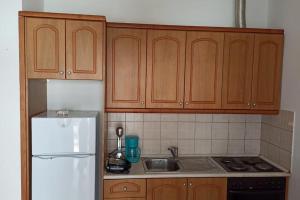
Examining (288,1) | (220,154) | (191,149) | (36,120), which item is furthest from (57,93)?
(288,1)

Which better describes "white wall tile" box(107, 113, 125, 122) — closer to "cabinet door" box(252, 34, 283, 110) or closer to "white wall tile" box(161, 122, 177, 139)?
"white wall tile" box(161, 122, 177, 139)

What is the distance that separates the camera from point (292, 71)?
2.42 m

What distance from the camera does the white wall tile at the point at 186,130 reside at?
2891mm

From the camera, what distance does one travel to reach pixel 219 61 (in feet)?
8.39

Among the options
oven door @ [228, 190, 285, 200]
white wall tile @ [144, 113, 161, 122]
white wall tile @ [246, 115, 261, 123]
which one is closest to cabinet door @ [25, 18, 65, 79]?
white wall tile @ [144, 113, 161, 122]

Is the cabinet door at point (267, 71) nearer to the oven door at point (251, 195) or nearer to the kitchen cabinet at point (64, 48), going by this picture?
the oven door at point (251, 195)

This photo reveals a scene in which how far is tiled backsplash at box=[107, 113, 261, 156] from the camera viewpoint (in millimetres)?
2830

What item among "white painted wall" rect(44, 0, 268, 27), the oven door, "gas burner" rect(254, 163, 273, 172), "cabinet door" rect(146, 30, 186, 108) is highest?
"white painted wall" rect(44, 0, 268, 27)

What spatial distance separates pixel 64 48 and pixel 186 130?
1492 millimetres

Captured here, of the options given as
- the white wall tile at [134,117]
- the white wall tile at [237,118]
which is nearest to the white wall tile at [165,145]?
the white wall tile at [134,117]

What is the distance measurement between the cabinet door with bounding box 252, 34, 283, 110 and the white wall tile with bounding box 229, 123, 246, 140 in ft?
1.30

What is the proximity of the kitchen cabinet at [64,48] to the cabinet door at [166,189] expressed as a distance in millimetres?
1058

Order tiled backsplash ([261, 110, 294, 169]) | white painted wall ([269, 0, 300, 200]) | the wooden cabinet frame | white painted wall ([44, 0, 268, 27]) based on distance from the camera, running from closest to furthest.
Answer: the wooden cabinet frame
white painted wall ([269, 0, 300, 200])
tiled backsplash ([261, 110, 294, 169])
white painted wall ([44, 0, 268, 27])

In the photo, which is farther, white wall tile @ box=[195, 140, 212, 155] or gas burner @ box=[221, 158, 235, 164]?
white wall tile @ box=[195, 140, 212, 155]
